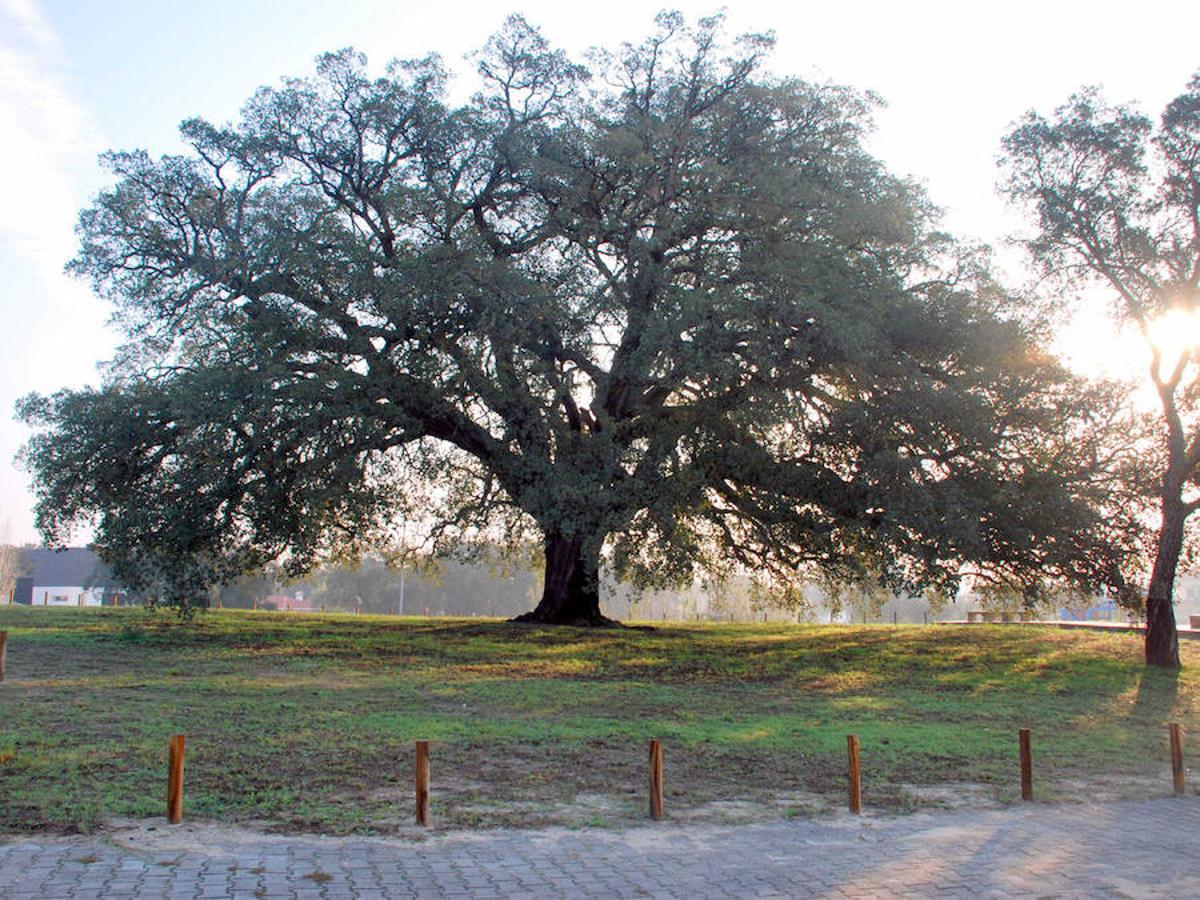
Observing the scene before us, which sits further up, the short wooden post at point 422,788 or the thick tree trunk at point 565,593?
the thick tree trunk at point 565,593

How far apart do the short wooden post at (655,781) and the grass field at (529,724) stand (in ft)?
0.83

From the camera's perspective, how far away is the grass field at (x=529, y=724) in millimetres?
9375

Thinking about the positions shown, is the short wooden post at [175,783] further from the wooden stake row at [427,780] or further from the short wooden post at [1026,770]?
the short wooden post at [1026,770]

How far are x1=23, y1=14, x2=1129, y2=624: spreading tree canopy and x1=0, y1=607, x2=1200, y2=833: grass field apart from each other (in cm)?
262

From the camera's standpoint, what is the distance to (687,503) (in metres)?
22.0

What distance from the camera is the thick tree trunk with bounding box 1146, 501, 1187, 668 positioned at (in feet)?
79.3

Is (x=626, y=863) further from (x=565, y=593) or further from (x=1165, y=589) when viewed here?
(x=565, y=593)

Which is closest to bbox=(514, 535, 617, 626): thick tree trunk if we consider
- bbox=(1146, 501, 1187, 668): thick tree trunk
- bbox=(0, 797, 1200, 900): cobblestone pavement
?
bbox=(1146, 501, 1187, 668): thick tree trunk

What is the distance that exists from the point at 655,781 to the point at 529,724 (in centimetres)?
486

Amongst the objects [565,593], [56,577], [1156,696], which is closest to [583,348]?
[565,593]

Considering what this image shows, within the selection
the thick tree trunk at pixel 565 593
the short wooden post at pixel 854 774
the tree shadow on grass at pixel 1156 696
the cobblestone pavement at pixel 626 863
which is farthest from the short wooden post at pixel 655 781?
the thick tree trunk at pixel 565 593

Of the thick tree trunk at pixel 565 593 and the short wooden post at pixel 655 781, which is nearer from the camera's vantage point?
the short wooden post at pixel 655 781

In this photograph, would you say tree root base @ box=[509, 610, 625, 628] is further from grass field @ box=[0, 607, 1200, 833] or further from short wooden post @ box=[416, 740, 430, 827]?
short wooden post @ box=[416, 740, 430, 827]

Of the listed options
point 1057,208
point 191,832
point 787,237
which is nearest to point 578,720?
point 191,832
